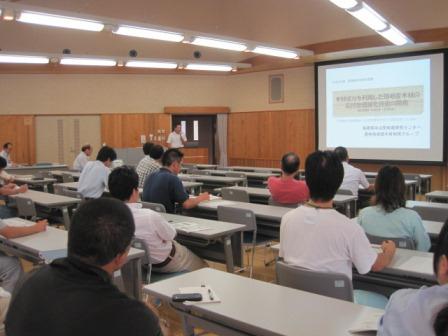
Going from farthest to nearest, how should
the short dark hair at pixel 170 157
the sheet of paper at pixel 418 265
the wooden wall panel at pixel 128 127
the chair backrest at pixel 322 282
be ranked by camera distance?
the wooden wall panel at pixel 128 127 → the short dark hair at pixel 170 157 → the sheet of paper at pixel 418 265 → the chair backrest at pixel 322 282

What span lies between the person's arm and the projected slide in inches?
354

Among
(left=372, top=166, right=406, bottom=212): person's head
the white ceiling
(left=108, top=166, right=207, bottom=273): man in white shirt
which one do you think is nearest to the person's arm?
(left=108, top=166, right=207, bottom=273): man in white shirt

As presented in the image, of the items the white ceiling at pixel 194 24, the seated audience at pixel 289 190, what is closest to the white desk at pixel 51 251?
the seated audience at pixel 289 190

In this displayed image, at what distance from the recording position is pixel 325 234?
236cm

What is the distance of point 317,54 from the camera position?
1115 centimetres

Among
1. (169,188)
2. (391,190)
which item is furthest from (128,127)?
(391,190)

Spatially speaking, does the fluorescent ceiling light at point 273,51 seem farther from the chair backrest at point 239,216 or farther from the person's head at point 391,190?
the person's head at point 391,190

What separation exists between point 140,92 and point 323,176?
1195cm

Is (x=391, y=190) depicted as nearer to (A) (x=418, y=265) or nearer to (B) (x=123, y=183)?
(A) (x=418, y=265)

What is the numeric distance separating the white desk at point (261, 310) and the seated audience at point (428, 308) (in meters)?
0.45

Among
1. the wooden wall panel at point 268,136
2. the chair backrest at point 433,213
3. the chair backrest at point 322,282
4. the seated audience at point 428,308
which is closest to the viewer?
the seated audience at point 428,308

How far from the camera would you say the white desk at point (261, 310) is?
1.84m

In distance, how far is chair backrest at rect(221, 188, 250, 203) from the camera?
5809 mm

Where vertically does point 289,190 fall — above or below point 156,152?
below
